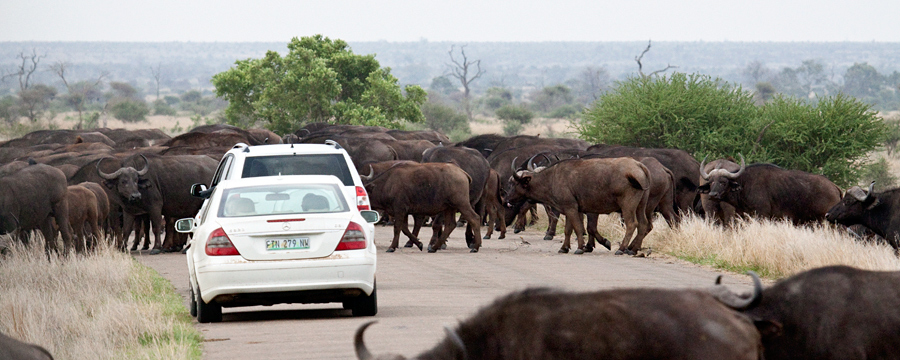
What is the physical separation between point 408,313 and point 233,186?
2291 mm

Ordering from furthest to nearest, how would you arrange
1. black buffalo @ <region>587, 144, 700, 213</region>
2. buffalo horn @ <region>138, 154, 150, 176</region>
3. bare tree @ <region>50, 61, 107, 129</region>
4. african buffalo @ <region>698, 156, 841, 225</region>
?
1. bare tree @ <region>50, 61, 107, 129</region>
2. black buffalo @ <region>587, 144, 700, 213</region>
3. buffalo horn @ <region>138, 154, 150, 176</region>
4. african buffalo @ <region>698, 156, 841, 225</region>

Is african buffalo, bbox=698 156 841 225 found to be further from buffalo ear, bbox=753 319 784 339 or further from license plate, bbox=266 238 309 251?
buffalo ear, bbox=753 319 784 339

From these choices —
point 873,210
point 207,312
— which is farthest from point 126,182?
point 873,210

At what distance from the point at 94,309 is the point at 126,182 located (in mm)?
8637

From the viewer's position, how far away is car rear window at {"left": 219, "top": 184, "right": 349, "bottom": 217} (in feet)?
37.8

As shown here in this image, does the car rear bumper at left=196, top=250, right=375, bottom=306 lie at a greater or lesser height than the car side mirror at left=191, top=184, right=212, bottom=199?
greater

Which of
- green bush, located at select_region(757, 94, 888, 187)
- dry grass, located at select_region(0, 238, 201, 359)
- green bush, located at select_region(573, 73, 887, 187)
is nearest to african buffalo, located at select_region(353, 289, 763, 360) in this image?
dry grass, located at select_region(0, 238, 201, 359)

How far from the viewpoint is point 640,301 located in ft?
18.4

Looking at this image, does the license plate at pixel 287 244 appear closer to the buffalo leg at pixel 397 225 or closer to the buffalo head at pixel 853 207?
the buffalo leg at pixel 397 225

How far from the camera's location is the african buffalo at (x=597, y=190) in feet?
61.9

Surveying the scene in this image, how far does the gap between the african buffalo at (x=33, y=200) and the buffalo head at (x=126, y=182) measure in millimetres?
2289

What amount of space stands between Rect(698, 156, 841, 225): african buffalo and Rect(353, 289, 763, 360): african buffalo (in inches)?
575

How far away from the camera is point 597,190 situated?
62.7ft

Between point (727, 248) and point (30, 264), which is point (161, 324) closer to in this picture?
point (30, 264)
